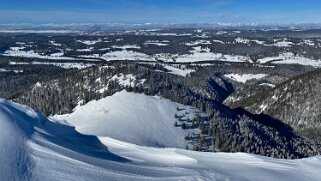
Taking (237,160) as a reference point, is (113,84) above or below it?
below

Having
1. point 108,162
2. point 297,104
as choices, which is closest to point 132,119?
point 108,162

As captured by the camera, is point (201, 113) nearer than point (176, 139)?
No

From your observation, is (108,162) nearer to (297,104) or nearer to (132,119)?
(132,119)

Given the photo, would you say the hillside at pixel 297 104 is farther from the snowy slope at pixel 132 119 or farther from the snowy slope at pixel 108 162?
the snowy slope at pixel 108 162

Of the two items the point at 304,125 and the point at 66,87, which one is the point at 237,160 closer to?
the point at 66,87

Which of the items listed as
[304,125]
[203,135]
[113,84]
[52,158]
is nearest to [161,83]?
[113,84]

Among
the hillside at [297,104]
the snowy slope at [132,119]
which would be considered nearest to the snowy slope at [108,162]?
the snowy slope at [132,119]
